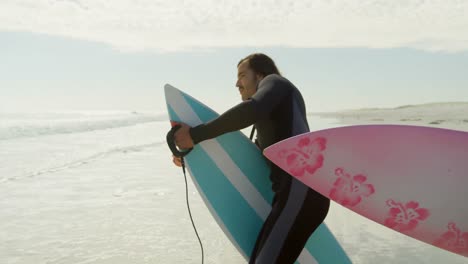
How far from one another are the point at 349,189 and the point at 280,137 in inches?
22.3

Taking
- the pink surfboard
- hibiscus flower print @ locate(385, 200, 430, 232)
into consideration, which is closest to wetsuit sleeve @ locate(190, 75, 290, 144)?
the pink surfboard

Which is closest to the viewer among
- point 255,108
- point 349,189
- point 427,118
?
point 255,108

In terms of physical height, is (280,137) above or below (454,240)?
above

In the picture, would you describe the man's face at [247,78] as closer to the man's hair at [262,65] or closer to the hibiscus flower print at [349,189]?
the man's hair at [262,65]

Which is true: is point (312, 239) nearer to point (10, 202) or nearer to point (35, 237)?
Answer: point (35, 237)

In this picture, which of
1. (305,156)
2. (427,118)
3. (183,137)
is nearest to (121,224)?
(183,137)

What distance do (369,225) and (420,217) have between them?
197cm

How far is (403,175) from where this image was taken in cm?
252

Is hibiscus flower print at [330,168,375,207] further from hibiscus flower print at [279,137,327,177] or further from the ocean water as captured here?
the ocean water

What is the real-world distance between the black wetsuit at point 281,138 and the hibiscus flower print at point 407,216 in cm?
58

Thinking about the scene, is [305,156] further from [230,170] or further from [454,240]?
[454,240]

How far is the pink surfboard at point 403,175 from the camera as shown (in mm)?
2445

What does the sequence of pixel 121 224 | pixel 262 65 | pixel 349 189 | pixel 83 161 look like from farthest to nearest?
pixel 83 161, pixel 121 224, pixel 349 189, pixel 262 65

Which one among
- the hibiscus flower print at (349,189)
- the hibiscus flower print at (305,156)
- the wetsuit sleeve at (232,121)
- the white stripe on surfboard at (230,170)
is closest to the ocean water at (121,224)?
the white stripe on surfboard at (230,170)
